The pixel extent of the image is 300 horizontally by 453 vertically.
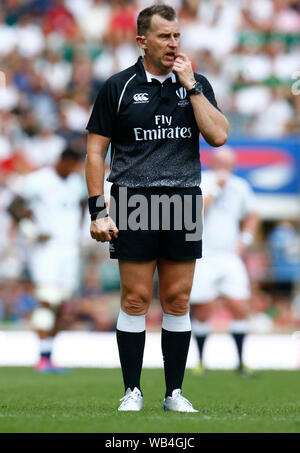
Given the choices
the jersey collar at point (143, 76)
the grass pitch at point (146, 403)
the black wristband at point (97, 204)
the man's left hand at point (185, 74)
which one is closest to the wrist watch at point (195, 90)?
the man's left hand at point (185, 74)

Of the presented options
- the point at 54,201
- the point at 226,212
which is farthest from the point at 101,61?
the point at 226,212

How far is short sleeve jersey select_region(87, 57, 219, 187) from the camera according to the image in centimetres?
572

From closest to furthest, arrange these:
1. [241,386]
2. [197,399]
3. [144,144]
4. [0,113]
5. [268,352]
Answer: [144,144], [197,399], [241,386], [268,352], [0,113]

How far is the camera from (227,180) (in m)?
10.8

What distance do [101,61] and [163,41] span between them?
41.2 feet

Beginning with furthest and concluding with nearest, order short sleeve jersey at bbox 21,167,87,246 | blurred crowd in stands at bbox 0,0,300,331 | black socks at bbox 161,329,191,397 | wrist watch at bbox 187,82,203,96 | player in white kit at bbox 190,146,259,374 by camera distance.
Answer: blurred crowd in stands at bbox 0,0,300,331 → short sleeve jersey at bbox 21,167,87,246 → player in white kit at bbox 190,146,259,374 → black socks at bbox 161,329,191,397 → wrist watch at bbox 187,82,203,96

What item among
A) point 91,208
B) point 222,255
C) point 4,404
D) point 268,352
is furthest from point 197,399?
point 268,352

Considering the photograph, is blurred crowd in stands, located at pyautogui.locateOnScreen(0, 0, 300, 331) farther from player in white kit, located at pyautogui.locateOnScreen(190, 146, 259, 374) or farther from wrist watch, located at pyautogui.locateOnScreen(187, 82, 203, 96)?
wrist watch, located at pyautogui.locateOnScreen(187, 82, 203, 96)

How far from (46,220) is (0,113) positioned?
698cm

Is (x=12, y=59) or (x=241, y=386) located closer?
(x=241, y=386)

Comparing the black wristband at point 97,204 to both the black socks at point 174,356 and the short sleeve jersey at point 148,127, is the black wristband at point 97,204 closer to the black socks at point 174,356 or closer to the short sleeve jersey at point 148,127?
the short sleeve jersey at point 148,127

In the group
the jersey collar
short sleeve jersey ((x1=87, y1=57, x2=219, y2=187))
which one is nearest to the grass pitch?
short sleeve jersey ((x1=87, y1=57, x2=219, y2=187))

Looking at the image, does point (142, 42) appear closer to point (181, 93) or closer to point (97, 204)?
point (181, 93)

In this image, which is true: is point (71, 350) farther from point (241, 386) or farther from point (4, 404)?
point (4, 404)
